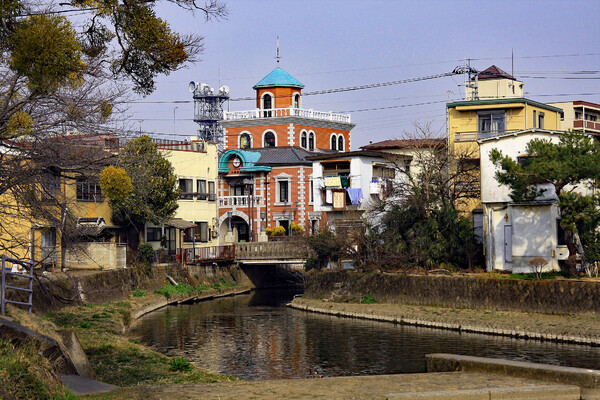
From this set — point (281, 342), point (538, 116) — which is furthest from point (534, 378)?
point (538, 116)

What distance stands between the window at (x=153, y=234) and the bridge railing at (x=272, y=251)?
5.90m

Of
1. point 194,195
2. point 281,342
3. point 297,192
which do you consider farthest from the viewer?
point 297,192

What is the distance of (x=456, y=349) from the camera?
30.3 meters

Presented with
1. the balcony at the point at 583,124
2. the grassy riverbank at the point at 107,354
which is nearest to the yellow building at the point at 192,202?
the grassy riverbank at the point at 107,354

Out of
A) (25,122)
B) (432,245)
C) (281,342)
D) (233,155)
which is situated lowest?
(281,342)

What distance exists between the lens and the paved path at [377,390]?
45.2ft

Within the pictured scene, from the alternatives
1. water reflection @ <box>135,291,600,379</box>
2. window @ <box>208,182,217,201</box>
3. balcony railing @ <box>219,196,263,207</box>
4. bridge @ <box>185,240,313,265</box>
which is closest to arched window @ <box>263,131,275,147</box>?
balcony railing @ <box>219,196,263,207</box>

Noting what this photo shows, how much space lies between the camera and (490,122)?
5069 centimetres

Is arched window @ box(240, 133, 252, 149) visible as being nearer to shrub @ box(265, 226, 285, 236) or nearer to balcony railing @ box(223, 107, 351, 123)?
balcony railing @ box(223, 107, 351, 123)

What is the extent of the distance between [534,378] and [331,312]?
28.9 metres

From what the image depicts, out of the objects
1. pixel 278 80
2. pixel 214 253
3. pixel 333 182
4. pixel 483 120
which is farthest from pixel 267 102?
pixel 483 120

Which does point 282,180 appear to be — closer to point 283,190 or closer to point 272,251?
point 283,190

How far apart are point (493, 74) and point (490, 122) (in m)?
8.10

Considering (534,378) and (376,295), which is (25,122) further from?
(376,295)
